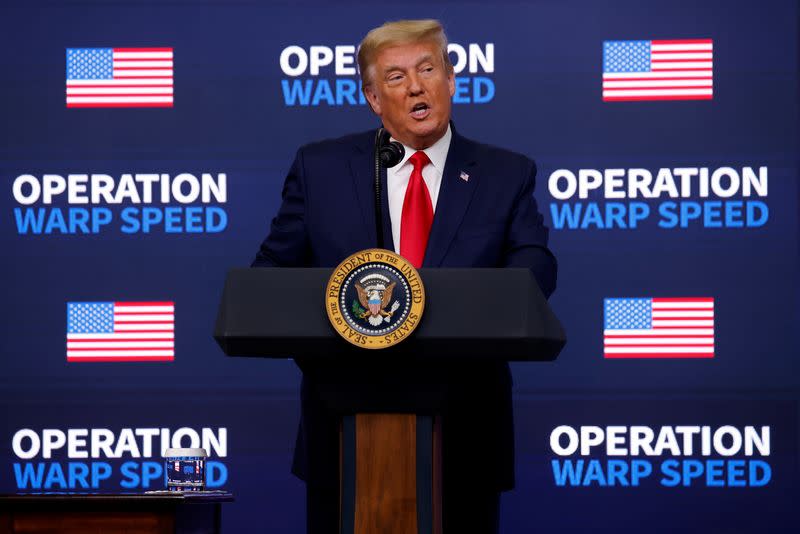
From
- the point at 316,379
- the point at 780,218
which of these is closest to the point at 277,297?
the point at 316,379

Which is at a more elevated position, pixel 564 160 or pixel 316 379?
pixel 564 160

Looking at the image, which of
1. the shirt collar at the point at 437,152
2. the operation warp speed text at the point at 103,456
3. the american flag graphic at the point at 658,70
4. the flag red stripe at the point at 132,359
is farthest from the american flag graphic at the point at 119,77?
the shirt collar at the point at 437,152

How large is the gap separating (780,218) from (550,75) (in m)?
0.94

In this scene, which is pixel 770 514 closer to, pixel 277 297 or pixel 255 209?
pixel 255 209

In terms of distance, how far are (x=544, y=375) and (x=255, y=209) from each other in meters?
1.18

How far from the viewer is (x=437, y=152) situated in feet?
8.24

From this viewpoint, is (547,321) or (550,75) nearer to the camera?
(547,321)

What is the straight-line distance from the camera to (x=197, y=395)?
4.05 meters

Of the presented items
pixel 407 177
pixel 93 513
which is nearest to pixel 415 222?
pixel 407 177

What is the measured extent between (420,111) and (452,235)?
12.2 inches

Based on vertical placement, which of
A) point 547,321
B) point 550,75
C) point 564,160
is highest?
point 550,75

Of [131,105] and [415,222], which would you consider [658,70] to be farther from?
[415,222]

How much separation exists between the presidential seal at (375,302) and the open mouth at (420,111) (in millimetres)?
656

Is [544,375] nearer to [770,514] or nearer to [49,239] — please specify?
[770,514]
